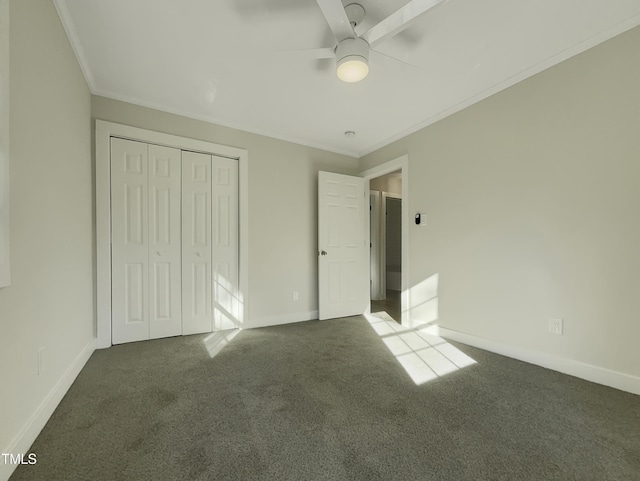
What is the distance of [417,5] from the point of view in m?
1.44

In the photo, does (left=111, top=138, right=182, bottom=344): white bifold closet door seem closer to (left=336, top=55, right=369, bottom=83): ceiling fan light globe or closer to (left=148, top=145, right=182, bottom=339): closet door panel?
(left=148, top=145, right=182, bottom=339): closet door panel

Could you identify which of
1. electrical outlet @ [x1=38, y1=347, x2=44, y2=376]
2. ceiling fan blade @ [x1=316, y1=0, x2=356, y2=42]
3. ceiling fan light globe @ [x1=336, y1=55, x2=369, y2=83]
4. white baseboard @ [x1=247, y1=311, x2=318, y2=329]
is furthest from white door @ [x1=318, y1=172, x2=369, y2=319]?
electrical outlet @ [x1=38, y1=347, x2=44, y2=376]

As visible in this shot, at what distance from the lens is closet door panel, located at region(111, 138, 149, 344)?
2.70 m

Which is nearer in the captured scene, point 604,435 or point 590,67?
point 604,435

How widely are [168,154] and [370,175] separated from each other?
2.66 m

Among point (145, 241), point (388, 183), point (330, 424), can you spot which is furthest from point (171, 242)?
point (388, 183)

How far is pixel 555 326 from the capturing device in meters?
2.15

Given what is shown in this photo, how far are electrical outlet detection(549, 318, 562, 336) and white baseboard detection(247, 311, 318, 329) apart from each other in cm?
256

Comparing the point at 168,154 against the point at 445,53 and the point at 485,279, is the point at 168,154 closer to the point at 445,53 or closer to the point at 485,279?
the point at 445,53

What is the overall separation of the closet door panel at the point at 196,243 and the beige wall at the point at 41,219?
922 millimetres

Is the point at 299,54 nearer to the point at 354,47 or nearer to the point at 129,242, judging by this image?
the point at 354,47

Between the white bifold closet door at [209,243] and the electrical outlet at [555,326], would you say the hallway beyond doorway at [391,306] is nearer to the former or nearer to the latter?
the electrical outlet at [555,326]

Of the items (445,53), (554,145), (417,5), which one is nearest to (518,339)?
(554,145)

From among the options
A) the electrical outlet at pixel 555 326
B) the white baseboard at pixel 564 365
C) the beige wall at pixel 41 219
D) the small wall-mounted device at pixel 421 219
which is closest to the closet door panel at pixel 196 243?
the beige wall at pixel 41 219
